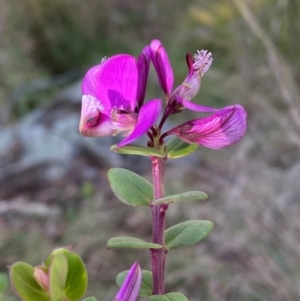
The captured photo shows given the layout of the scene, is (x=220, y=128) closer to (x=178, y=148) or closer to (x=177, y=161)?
(x=178, y=148)

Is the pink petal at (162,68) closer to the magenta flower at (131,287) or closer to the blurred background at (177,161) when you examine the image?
the magenta flower at (131,287)

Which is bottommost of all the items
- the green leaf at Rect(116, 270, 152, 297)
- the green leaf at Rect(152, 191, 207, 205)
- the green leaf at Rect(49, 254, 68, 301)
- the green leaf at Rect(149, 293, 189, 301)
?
Answer: the green leaf at Rect(149, 293, 189, 301)

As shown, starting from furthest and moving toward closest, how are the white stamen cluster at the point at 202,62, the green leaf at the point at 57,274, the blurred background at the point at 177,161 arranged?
the blurred background at the point at 177,161 < the white stamen cluster at the point at 202,62 < the green leaf at the point at 57,274

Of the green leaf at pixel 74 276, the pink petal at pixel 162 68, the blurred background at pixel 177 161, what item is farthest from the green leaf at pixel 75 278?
the blurred background at pixel 177 161

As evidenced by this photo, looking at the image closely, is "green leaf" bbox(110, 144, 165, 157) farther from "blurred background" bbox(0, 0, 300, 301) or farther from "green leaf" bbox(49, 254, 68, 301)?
"blurred background" bbox(0, 0, 300, 301)

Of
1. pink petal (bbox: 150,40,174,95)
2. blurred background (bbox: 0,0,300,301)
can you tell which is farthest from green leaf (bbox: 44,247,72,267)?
blurred background (bbox: 0,0,300,301)
